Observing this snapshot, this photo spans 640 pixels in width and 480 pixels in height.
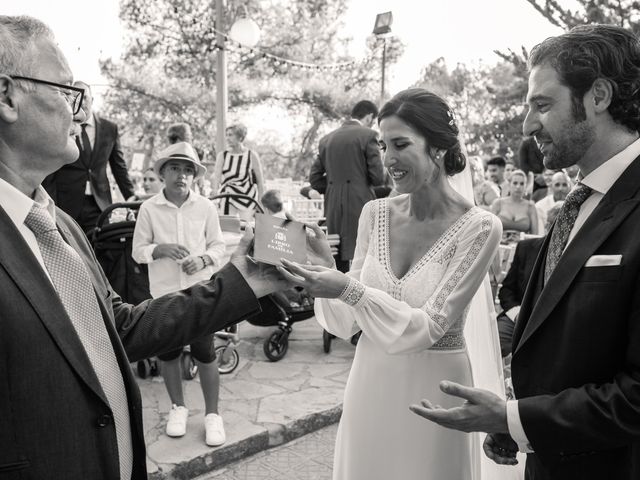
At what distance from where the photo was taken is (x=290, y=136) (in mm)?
23312

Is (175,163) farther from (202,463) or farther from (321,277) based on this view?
(321,277)

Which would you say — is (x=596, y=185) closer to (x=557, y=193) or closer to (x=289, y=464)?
(x=289, y=464)

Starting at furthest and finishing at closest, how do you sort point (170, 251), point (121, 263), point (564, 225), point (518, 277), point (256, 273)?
point (518, 277) < point (121, 263) < point (170, 251) < point (256, 273) < point (564, 225)

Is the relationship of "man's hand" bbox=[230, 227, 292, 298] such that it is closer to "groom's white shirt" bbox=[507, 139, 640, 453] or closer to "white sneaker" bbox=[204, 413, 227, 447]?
"groom's white shirt" bbox=[507, 139, 640, 453]

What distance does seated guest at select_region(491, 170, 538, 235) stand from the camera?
7.33 metres

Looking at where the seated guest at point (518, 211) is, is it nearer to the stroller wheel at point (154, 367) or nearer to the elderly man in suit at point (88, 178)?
the stroller wheel at point (154, 367)

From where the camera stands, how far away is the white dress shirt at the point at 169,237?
4.29 metres

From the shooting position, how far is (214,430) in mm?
3941

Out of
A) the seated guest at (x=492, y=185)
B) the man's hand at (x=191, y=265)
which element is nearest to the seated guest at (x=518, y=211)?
the seated guest at (x=492, y=185)

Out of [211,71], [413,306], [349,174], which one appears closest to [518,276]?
[349,174]

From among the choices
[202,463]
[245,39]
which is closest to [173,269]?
[202,463]

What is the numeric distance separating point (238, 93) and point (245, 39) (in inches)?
400

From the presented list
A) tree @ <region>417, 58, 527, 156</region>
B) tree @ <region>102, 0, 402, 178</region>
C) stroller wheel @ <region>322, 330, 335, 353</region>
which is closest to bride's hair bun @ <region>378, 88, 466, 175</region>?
stroller wheel @ <region>322, 330, 335, 353</region>

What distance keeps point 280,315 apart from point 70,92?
12.8 ft
